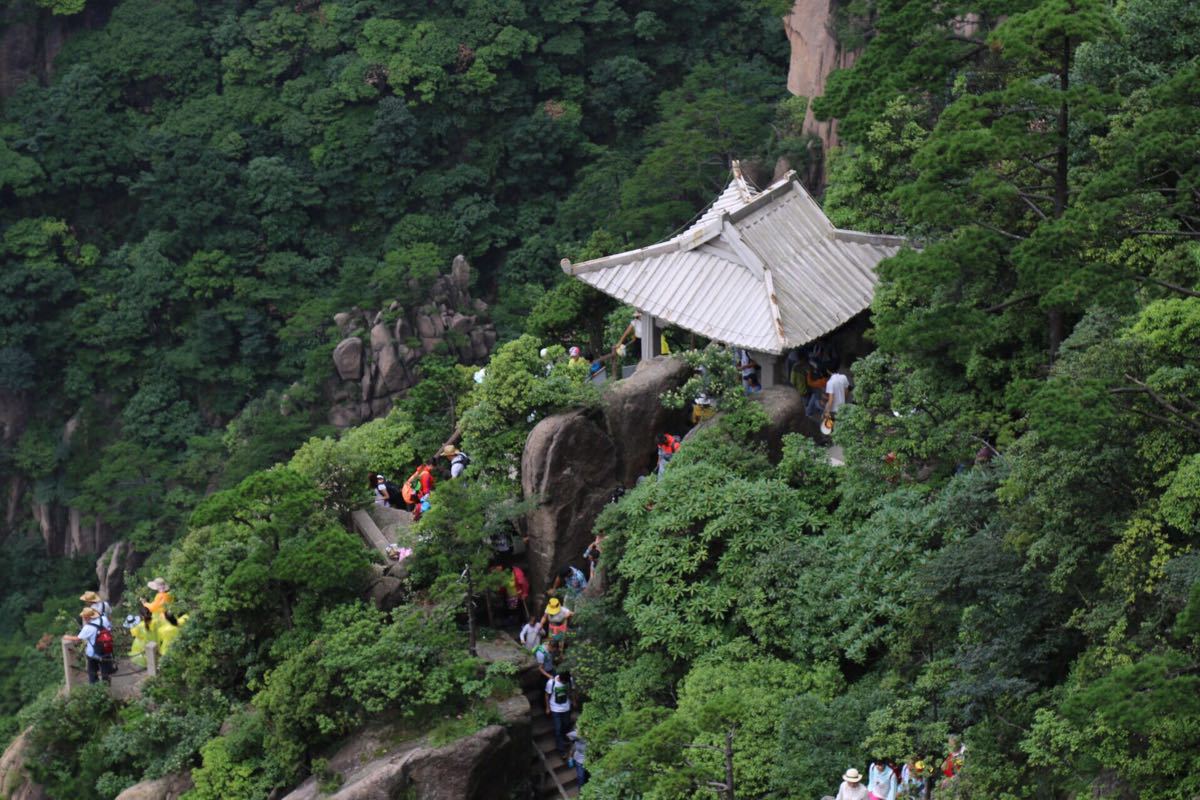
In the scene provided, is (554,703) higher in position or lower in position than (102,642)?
lower

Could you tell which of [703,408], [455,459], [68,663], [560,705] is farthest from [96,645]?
[703,408]

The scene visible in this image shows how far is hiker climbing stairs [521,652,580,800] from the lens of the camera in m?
20.2

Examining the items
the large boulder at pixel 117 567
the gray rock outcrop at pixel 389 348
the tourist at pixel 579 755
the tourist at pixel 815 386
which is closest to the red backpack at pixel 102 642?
the tourist at pixel 579 755

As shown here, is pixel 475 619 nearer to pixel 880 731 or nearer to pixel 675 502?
pixel 675 502

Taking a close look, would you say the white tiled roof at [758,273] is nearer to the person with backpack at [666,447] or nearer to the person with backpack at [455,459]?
the person with backpack at [666,447]

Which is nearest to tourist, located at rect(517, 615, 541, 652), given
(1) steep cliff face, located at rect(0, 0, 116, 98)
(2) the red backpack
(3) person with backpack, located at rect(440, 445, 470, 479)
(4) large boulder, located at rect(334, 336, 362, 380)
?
(3) person with backpack, located at rect(440, 445, 470, 479)

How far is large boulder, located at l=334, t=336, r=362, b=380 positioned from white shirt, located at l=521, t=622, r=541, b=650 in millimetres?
23182

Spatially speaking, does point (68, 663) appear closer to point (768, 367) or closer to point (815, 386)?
point (768, 367)

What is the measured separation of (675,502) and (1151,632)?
745 cm

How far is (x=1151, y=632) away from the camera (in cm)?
1411

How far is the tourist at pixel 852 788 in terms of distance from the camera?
15.3 metres

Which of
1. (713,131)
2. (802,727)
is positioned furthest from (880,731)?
(713,131)

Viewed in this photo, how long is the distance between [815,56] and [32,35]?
28.1m

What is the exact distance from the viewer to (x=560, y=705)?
20.5 m
